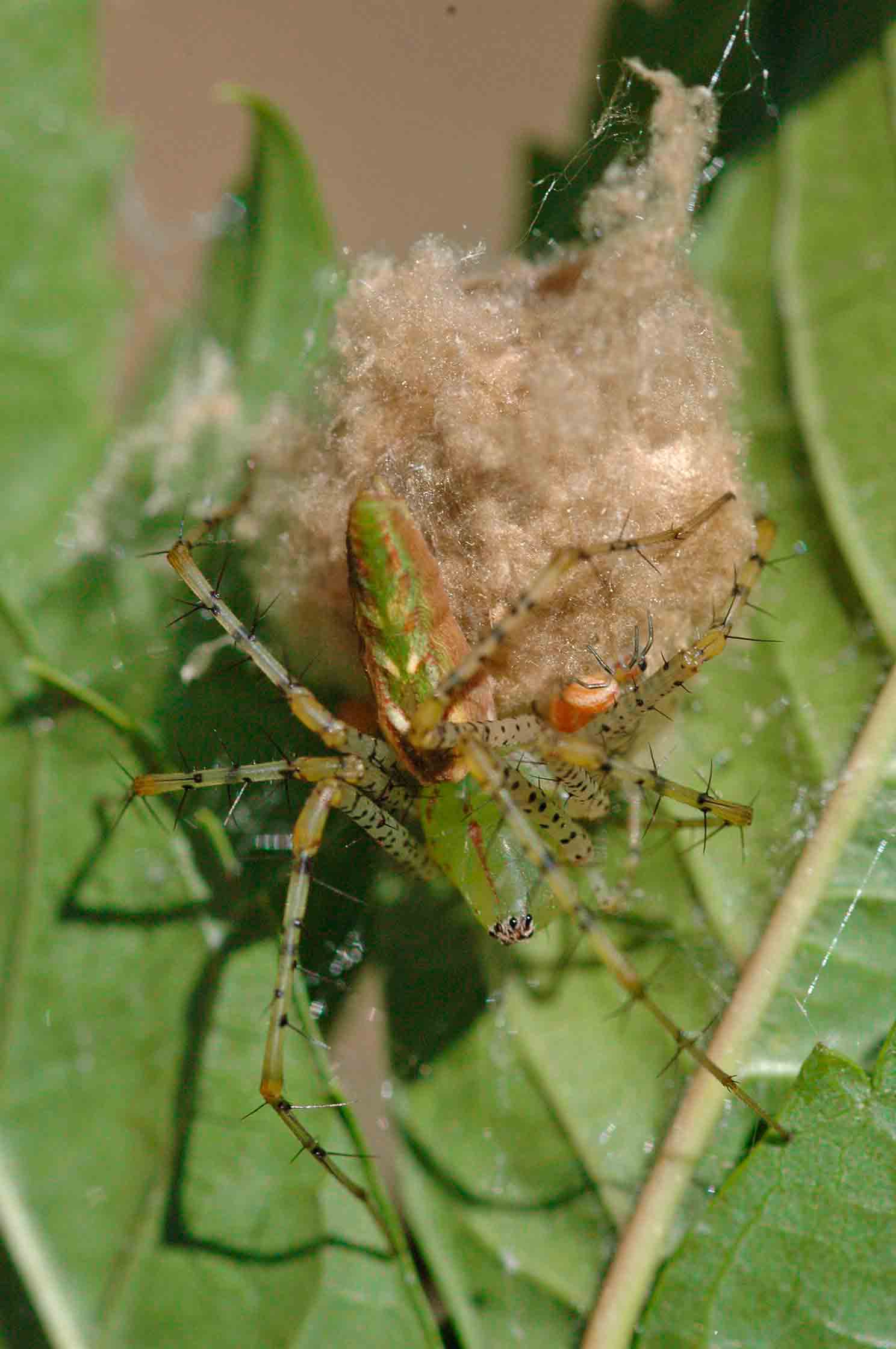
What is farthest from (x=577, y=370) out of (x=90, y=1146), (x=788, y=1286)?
(x=90, y=1146)

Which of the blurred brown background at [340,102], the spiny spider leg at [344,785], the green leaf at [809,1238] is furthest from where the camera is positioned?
the blurred brown background at [340,102]

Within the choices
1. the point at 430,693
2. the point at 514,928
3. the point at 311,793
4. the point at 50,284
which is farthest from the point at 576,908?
the point at 50,284

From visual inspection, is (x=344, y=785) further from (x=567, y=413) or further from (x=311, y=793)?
(x=567, y=413)

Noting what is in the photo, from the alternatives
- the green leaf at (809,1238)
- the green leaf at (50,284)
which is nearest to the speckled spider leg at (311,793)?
the green leaf at (809,1238)

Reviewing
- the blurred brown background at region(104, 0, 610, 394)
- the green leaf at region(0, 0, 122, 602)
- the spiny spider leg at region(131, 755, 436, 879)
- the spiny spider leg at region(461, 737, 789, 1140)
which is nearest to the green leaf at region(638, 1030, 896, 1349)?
the spiny spider leg at region(461, 737, 789, 1140)

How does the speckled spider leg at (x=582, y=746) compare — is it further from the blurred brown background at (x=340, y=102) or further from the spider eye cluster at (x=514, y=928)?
the blurred brown background at (x=340, y=102)

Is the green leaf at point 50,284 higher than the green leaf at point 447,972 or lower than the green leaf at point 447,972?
higher
